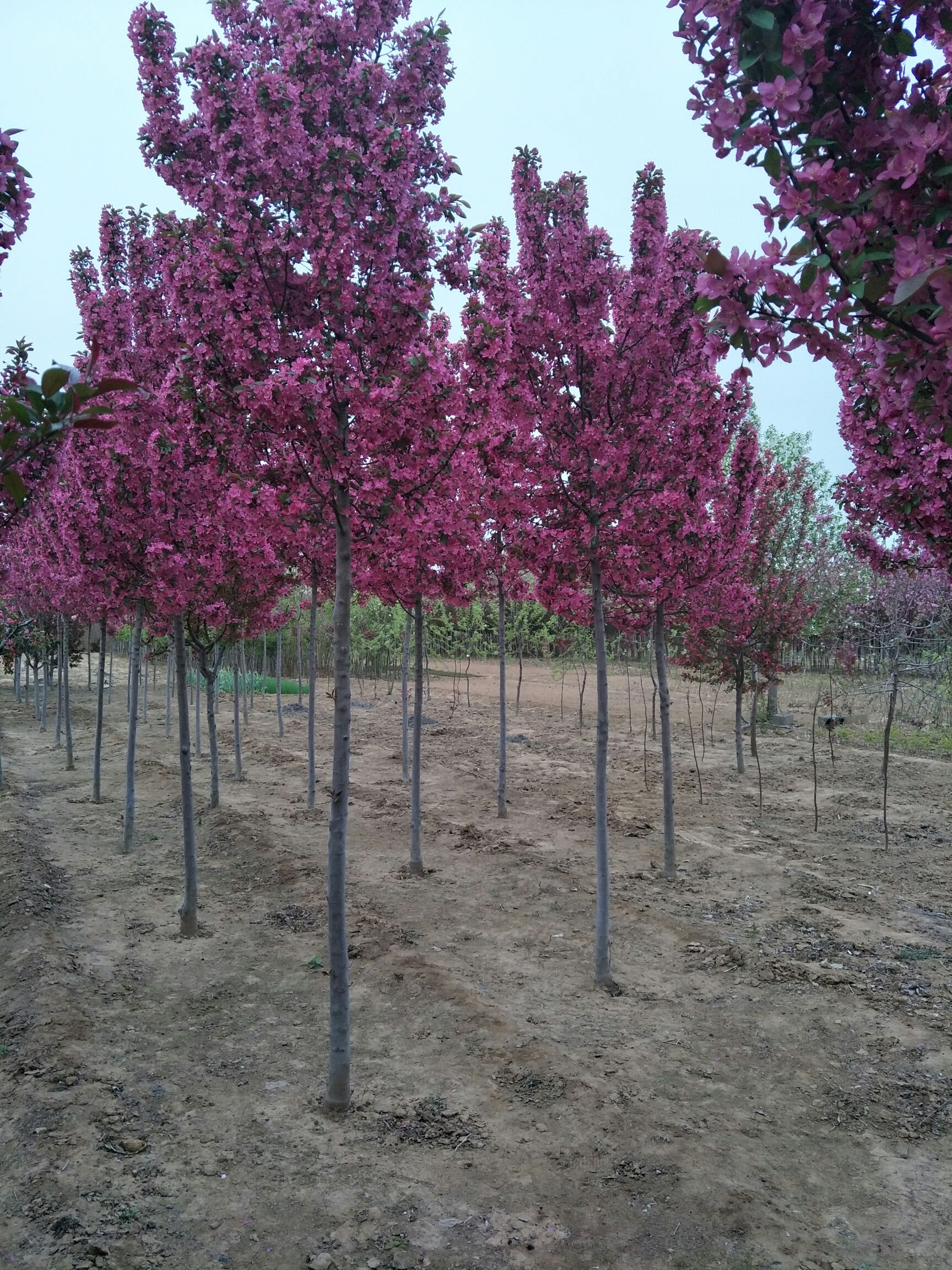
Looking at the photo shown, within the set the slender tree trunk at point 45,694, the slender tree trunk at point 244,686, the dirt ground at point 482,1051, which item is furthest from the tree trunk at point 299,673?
the dirt ground at point 482,1051

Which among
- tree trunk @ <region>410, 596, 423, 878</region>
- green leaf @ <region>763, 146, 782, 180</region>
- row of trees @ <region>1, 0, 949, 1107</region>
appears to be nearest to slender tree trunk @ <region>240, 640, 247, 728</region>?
row of trees @ <region>1, 0, 949, 1107</region>

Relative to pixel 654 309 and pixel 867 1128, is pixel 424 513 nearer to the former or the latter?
pixel 654 309

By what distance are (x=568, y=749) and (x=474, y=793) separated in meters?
4.59

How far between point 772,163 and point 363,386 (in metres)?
2.83

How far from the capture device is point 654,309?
636 centimetres

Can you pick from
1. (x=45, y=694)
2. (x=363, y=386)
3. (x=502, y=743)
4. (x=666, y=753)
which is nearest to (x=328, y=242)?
(x=363, y=386)

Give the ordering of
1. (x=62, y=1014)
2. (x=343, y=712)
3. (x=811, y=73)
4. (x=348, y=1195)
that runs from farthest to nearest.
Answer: (x=62, y=1014) < (x=343, y=712) < (x=348, y=1195) < (x=811, y=73)

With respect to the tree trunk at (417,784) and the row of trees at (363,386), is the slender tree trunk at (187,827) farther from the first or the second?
the tree trunk at (417,784)

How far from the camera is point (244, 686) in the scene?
21938 millimetres

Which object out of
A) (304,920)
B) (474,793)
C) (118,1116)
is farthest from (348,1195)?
(474,793)

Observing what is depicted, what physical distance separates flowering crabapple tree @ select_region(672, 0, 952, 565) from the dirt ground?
11.9 feet

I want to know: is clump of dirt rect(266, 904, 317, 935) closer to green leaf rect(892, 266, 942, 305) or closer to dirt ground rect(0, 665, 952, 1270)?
dirt ground rect(0, 665, 952, 1270)

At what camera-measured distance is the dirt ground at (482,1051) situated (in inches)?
142

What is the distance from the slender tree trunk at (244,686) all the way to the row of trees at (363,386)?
964cm
